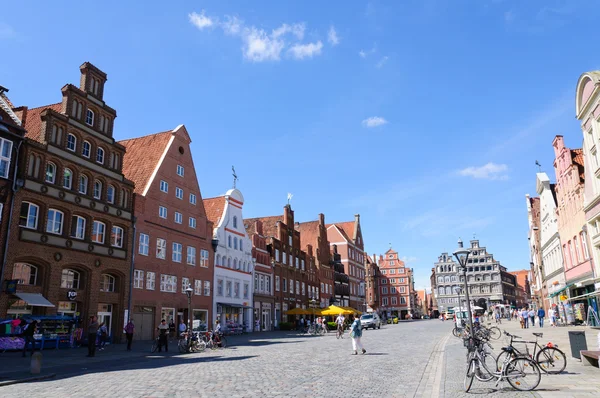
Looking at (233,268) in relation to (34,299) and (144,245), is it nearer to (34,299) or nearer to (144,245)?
(144,245)

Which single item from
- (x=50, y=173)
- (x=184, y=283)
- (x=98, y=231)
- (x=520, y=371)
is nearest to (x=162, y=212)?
(x=184, y=283)

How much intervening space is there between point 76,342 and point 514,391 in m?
25.9

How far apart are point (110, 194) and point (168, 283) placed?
947cm

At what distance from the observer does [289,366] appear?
656 inches

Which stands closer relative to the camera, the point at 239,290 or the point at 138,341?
the point at 138,341

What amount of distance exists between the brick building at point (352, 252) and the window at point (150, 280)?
54.7 m

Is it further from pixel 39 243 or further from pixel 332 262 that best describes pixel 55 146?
pixel 332 262

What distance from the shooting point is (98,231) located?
3262 centimetres

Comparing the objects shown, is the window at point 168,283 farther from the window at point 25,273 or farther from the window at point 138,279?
the window at point 25,273

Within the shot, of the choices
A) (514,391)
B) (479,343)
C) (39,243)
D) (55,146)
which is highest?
(55,146)

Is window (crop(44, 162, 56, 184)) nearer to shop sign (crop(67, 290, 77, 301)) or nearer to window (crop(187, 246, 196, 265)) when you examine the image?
shop sign (crop(67, 290, 77, 301))

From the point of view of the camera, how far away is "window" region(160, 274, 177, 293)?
1521 inches

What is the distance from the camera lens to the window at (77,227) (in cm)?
3039

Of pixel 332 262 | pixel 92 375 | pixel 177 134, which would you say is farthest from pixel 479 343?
pixel 332 262
